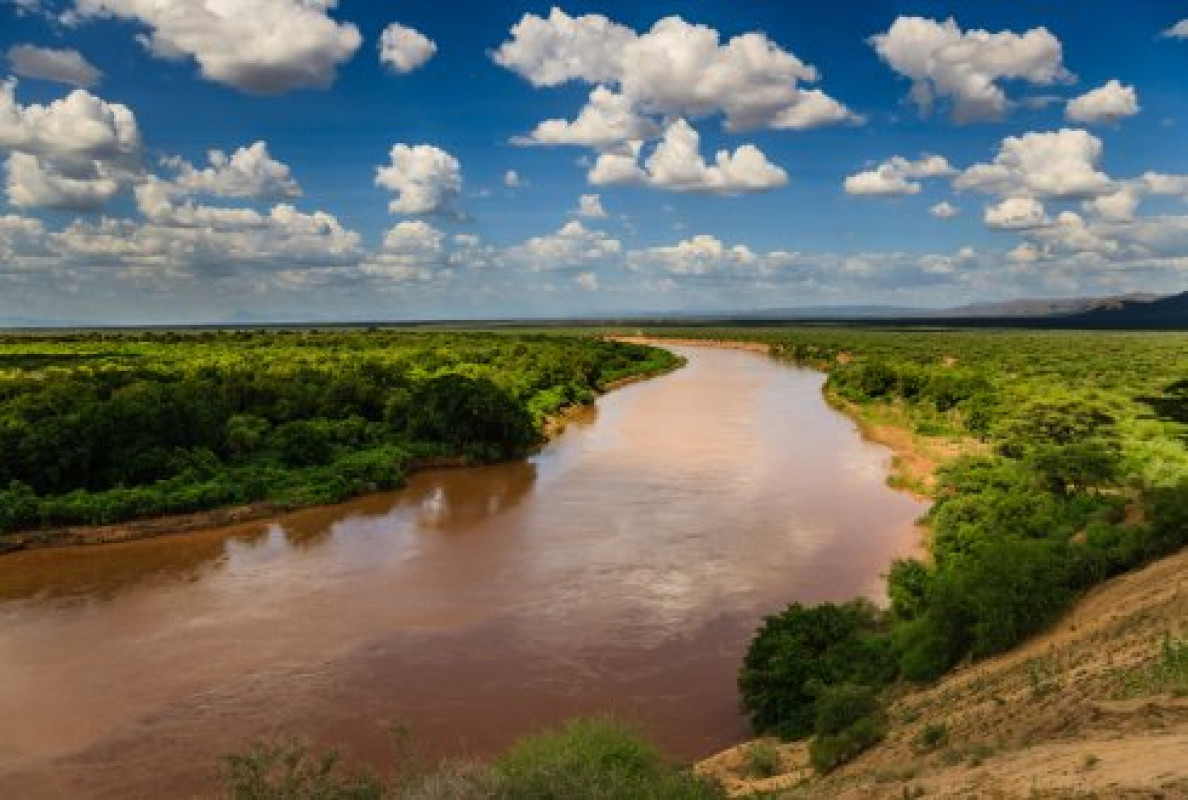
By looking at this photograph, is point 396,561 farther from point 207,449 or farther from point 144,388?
point 144,388

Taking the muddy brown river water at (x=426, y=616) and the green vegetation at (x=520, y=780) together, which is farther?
the muddy brown river water at (x=426, y=616)

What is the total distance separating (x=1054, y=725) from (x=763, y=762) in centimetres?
512

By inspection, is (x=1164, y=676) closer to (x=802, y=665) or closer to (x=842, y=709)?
(x=842, y=709)

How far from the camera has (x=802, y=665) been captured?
18422 mm

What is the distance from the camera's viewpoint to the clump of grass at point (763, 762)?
15391 millimetres

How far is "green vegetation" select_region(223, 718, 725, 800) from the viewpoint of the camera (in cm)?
1075

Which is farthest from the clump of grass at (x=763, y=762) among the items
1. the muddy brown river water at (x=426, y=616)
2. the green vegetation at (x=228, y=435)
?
the green vegetation at (x=228, y=435)

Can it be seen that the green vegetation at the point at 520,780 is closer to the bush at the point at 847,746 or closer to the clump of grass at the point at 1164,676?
the bush at the point at 847,746

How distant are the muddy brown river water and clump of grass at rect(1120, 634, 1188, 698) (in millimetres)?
8240

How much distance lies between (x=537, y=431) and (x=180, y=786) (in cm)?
3780

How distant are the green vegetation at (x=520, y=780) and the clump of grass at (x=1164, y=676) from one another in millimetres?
5615

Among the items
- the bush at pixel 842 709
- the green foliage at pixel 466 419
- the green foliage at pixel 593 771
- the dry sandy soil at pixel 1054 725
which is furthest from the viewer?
the green foliage at pixel 466 419

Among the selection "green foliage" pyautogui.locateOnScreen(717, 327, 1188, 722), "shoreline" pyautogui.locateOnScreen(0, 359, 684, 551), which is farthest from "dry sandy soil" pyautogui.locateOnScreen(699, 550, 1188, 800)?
"shoreline" pyautogui.locateOnScreen(0, 359, 684, 551)

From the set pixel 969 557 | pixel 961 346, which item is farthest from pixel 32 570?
pixel 961 346
